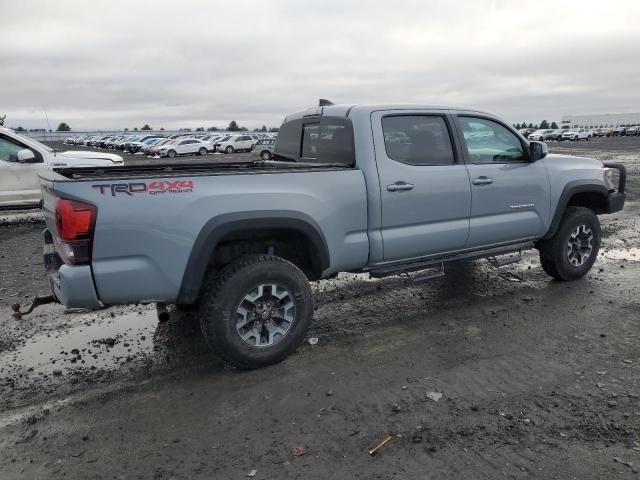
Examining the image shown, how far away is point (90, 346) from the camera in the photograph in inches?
176

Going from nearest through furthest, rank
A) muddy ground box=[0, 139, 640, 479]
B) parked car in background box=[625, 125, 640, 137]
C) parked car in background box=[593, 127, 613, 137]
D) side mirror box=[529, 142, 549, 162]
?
muddy ground box=[0, 139, 640, 479]
side mirror box=[529, 142, 549, 162]
parked car in background box=[625, 125, 640, 137]
parked car in background box=[593, 127, 613, 137]

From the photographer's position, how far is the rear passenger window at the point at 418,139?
4.53 m

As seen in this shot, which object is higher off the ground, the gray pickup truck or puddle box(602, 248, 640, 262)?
the gray pickup truck

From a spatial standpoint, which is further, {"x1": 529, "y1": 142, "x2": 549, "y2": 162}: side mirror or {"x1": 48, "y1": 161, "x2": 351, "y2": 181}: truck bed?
{"x1": 529, "y1": 142, "x2": 549, "y2": 162}: side mirror

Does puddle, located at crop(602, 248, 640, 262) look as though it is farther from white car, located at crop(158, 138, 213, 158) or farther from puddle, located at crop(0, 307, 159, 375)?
white car, located at crop(158, 138, 213, 158)

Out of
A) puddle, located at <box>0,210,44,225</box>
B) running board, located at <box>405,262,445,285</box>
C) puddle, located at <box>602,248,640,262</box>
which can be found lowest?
puddle, located at <box>602,248,640,262</box>

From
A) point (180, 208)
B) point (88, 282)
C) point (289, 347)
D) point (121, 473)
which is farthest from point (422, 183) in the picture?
point (121, 473)

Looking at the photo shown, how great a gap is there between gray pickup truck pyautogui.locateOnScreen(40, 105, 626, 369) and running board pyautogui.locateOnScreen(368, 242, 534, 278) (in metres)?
0.01

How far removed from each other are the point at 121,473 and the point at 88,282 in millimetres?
1211

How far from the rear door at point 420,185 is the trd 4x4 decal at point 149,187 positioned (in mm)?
1662

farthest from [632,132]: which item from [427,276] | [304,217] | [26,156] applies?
[304,217]

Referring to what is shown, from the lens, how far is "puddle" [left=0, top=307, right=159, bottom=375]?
412cm

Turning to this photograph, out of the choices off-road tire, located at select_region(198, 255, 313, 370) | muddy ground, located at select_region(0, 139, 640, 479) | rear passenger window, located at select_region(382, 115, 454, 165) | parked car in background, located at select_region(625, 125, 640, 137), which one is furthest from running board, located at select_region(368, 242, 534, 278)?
parked car in background, located at select_region(625, 125, 640, 137)

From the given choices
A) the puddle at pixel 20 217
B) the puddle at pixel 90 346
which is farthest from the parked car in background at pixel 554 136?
the puddle at pixel 90 346
